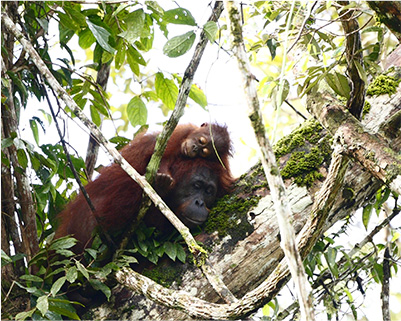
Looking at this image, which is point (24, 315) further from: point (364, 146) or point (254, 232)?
point (364, 146)

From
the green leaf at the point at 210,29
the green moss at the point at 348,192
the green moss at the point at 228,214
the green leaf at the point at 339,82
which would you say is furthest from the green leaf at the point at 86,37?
the green moss at the point at 348,192

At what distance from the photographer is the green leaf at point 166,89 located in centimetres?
374

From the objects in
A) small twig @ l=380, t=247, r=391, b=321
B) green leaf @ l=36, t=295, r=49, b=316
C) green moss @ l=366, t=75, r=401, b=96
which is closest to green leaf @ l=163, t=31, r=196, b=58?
green moss @ l=366, t=75, r=401, b=96

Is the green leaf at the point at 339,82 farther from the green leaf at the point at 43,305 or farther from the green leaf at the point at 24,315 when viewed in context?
the green leaf at the point at 24,315

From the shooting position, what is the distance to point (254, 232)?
3256 mm

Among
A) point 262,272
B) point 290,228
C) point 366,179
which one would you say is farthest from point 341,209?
point 290,228

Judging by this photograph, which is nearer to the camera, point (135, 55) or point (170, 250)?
point (170, 250)

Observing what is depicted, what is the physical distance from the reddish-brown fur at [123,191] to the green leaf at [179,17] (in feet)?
4.10

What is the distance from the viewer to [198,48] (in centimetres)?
288

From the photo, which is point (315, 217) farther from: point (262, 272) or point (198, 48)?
point (198, 48)

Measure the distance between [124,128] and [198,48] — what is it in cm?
475

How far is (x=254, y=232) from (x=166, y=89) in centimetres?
119

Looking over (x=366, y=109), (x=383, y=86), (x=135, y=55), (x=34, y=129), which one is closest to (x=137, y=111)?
(x=135, y=55)

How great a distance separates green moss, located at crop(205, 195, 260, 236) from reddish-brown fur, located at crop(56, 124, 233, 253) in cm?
31
